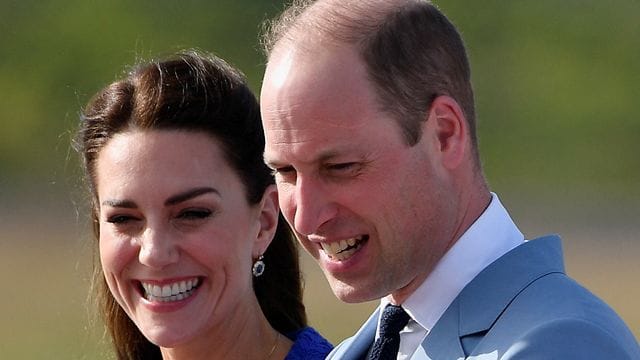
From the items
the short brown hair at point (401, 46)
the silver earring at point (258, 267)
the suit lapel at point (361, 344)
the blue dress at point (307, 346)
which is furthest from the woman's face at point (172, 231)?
the short brown hair at point (401, 46)

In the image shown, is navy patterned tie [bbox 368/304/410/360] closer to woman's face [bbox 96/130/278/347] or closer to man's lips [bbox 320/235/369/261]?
man's lips [bbox 320/235/369/261]

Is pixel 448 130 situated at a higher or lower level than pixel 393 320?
higher

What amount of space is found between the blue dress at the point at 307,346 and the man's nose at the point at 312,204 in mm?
1529

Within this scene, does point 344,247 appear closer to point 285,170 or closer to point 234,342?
point 285,170

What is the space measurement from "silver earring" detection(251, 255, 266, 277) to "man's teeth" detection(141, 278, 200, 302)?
0.84ft

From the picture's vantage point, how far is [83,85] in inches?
737

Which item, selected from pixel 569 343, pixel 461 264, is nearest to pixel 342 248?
pixel 461 264

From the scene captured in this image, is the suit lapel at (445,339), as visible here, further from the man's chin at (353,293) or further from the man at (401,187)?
the man's chin at (353,293)

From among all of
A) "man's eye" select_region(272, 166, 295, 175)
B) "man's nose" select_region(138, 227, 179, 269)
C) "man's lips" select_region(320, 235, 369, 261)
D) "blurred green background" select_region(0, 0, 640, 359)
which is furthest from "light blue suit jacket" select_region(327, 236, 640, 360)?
"blurred green background" select_region(0, 0, 640, 359)

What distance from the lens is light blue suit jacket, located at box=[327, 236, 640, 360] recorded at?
3.07 metres

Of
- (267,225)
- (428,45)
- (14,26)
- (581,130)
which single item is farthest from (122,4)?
(428,45)

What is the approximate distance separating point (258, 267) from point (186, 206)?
42 cm

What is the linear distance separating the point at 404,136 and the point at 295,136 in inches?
9.4

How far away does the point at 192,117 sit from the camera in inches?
183
